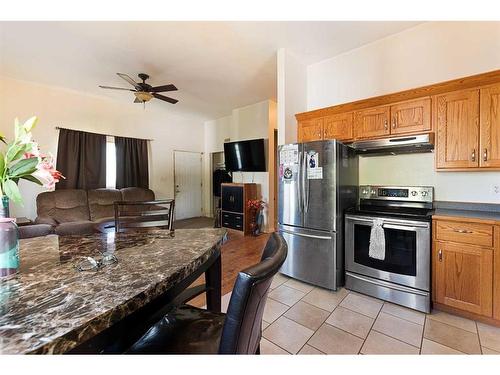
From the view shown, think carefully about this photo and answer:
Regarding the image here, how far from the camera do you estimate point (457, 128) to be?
2.09 m

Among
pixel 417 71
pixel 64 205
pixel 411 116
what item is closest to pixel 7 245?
pixel 411 116

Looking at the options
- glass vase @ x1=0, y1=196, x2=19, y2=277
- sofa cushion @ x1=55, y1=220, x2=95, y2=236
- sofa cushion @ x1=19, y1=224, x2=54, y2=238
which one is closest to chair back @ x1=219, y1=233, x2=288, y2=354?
glass vase @ x1=0, y1=196, x2=19, y2=277

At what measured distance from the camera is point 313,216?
8.29ft

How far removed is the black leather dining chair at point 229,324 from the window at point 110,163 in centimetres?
469

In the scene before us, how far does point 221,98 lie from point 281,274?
3.76 m

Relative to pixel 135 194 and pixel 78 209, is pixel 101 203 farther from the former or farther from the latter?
pixel 135 194

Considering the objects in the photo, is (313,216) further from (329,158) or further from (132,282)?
(132,282)

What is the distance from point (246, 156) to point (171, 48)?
105 inches

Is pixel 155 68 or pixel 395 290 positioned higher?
pixel 155 68

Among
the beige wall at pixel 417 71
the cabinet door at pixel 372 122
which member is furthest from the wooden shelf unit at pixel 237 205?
the cabinet door at pixel 372 122

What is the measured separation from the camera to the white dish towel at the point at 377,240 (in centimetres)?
219

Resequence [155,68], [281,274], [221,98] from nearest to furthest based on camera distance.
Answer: [281,274] → [155,68] → [221,98]

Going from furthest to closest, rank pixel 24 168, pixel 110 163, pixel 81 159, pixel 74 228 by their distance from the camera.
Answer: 1. pixel 110 163
2. pixel 81 159
3. pixel 74 228
4. pixel 24 168
